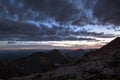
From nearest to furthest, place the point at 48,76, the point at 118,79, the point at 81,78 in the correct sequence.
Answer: the point at 118,79 < the point at 81,78 < the point at 48,76

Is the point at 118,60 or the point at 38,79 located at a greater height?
the point at 118,60

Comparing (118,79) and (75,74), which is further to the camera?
(75,74)

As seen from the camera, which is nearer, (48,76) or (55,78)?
(55,78)

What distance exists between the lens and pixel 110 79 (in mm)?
54875

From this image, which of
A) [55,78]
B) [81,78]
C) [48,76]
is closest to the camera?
[81,78]

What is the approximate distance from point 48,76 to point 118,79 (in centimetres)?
2951

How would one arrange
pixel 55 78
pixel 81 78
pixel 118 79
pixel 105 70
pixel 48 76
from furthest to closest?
pixel 48 76 < pixel 55 78 < pixel 105 70 < pixel 81 78 < pixel 118 79

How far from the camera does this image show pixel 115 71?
61375 mm

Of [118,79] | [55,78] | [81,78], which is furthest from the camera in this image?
[55,78]

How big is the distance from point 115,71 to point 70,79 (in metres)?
11.0

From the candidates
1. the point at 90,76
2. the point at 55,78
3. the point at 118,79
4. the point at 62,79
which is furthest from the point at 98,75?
the point at 55,78

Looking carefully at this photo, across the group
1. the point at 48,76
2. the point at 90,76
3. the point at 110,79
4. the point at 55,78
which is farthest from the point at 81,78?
the point at 48,76

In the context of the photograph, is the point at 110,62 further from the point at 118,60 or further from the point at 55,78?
the point at 55,78

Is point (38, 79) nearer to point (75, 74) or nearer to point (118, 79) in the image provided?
point (75, 74)
